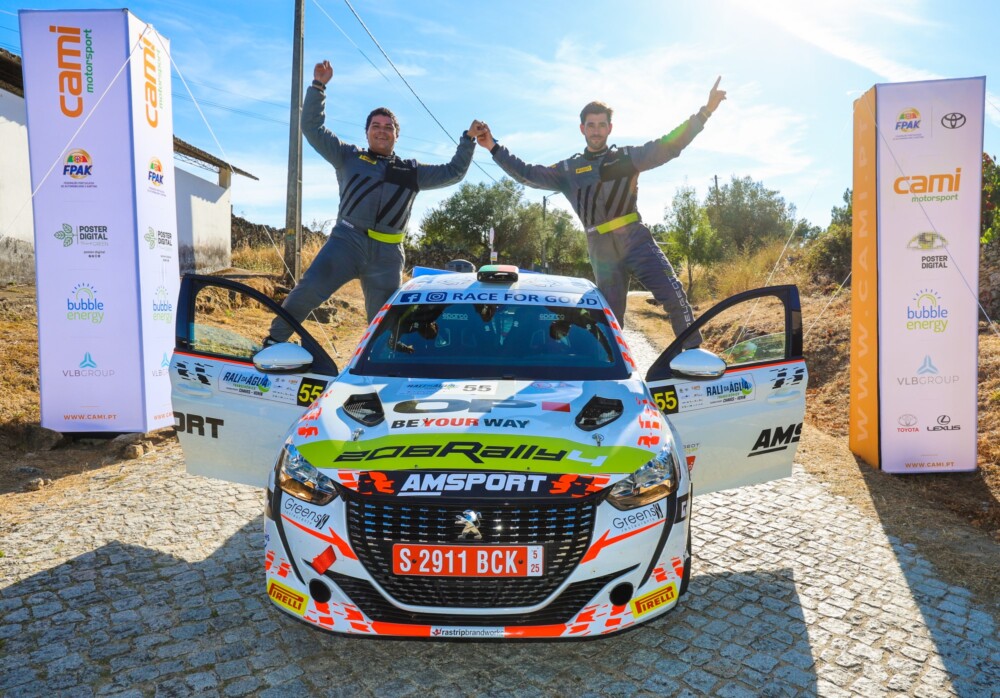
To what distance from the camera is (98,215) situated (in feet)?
18.6

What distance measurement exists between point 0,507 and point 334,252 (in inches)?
109

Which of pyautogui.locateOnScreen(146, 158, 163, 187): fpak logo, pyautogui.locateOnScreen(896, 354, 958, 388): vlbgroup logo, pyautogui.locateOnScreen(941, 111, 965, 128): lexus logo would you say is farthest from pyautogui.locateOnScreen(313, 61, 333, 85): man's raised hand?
pyautogui.locateOnScreen(896, 354, 958, 388): vlbgroup logo

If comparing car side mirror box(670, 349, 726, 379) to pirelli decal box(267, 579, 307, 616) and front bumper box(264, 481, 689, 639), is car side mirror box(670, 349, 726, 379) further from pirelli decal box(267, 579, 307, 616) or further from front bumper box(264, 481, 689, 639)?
pirelli decal box(267, 579, 307, 616)

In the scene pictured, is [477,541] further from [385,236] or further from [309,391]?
[385,236]

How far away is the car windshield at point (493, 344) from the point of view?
332cm

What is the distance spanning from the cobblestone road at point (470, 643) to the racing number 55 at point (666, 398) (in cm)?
88

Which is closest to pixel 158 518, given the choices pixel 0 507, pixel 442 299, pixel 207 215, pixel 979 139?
pixel 0 507

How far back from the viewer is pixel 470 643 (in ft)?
8.39

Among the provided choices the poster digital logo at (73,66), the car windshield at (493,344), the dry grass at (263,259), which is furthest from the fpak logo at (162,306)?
the dry grass at (263,259)

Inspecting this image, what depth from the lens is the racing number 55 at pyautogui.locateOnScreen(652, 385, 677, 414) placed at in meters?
3.47

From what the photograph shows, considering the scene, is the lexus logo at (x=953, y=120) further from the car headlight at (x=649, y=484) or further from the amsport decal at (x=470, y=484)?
the amsport decal at (x=470, y=484)

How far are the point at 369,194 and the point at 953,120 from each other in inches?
176

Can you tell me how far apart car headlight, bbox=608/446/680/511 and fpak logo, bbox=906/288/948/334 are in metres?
3.71

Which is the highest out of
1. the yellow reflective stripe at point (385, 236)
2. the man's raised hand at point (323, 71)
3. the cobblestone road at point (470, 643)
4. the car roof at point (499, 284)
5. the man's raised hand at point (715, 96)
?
the man's raised hand at point (323, 71)
